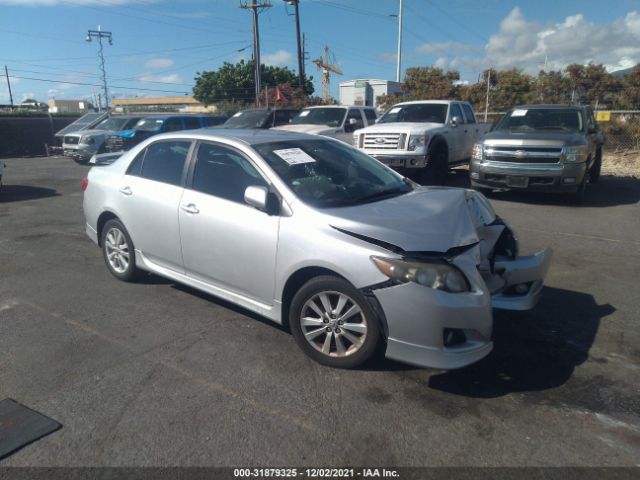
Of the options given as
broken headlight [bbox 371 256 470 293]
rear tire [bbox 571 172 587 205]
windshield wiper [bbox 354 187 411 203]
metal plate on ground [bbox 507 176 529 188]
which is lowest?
rear tire [bbox 571 172 587 205]

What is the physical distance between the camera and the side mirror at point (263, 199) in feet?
12.0

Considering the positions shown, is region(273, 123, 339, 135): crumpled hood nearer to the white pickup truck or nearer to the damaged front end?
the white pickup truck

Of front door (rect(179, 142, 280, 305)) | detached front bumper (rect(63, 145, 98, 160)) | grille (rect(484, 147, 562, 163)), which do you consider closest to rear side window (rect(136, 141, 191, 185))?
front door (rect(179, 142, 280, 305))

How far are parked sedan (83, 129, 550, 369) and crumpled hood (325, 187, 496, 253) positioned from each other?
0.01m

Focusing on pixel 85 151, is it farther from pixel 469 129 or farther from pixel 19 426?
pixel 19 426

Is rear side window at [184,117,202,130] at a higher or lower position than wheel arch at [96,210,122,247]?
higher

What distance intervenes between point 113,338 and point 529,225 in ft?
21.5

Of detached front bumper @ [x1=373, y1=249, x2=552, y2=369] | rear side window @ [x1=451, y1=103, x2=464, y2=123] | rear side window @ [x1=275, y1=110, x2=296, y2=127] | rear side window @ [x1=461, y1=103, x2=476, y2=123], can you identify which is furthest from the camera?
rear side window @ [x1=275, y1=110, x2=296, y2=127]

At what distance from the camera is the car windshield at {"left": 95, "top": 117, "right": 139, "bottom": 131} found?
18.3 metres

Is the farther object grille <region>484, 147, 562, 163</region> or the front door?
grille <region>484, 147, 562, 163</region>

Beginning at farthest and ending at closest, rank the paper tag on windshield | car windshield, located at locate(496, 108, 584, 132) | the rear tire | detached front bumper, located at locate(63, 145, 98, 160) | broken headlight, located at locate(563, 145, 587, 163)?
detached front bumper, located at locate(63, 145, 98, 160), car windshield, located at locate(496, 108, 584, 132), the rear tire, broken headlight, located at locate(563, 145, 587, 163), the paper tag on windshield

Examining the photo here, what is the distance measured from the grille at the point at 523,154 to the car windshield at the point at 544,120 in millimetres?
1042

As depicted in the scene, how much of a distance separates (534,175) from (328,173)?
20.8ft

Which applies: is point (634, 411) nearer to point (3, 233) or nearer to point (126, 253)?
point (126, 253)
